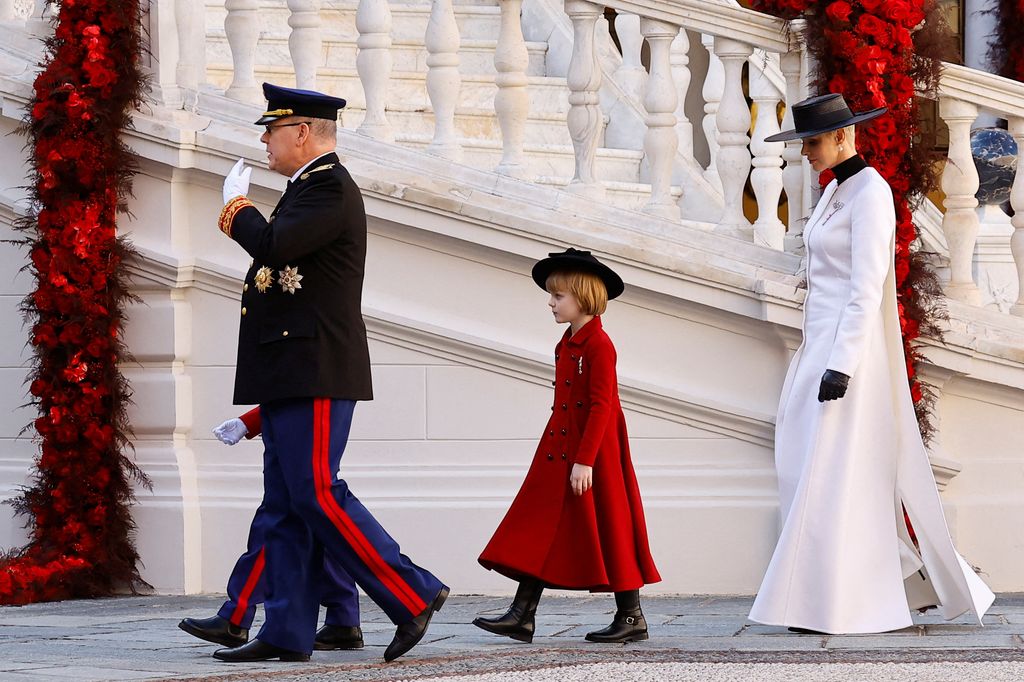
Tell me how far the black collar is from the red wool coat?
38.7 inches

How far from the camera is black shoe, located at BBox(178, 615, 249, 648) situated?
513 cm

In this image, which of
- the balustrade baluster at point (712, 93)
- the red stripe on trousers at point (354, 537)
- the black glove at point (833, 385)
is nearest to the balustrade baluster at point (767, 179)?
the balustrade baluster at point (712, 93)

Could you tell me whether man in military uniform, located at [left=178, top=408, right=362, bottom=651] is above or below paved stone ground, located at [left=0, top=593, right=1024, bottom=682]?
above

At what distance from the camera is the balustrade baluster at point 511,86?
701 centimetres

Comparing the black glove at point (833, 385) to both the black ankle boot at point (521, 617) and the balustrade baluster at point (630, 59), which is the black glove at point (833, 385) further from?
the balustrade baluster at point (630, 59)

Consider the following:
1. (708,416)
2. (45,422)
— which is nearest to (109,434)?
(45,422)

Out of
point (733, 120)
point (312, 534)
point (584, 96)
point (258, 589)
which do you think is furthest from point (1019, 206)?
point (258, 589)

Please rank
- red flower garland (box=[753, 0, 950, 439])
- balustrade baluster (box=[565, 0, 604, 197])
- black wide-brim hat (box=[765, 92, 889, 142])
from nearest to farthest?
1. black wide-brim hat (box=[765, 92, 889, 142])
2. red flower garland (box=[753, 0, 950, 439])
3. balustrade baluster (box=[565, 0, 604, 197])

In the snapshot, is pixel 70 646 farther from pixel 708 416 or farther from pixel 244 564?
pixel 708 416

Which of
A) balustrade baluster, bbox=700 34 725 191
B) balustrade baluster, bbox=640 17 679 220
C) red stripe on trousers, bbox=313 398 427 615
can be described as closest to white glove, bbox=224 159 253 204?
red stripe on trousers, bbox=313 398 427 615

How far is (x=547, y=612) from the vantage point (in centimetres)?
650

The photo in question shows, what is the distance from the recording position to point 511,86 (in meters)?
7.05

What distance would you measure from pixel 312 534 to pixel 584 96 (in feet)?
8.48

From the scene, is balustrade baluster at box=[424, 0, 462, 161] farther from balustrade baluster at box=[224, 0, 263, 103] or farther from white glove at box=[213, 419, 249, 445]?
white glove at box=[213, 419, 249, 445]
